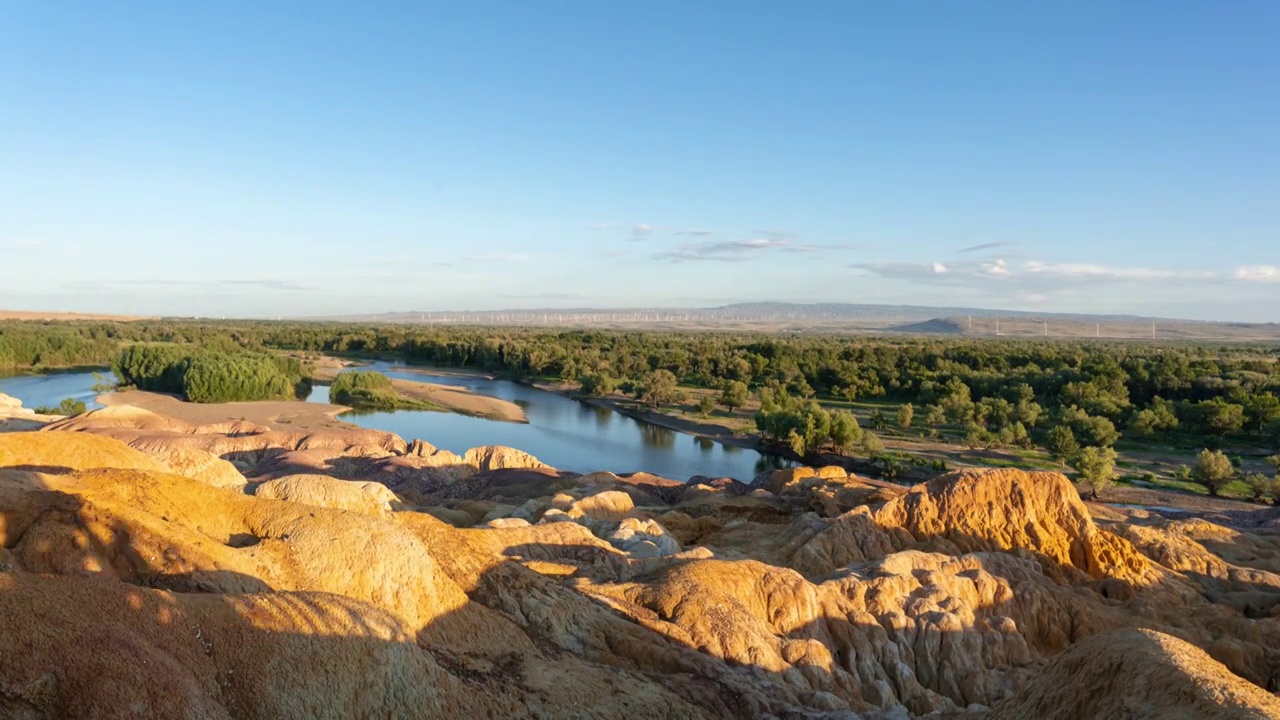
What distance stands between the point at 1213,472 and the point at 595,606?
164 feet

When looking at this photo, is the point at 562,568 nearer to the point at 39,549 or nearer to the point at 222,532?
the point at 222,532

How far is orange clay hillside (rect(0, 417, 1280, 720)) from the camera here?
867 cm


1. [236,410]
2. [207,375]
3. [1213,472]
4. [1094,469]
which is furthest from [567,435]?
[1213,472]

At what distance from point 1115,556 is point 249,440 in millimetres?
42024

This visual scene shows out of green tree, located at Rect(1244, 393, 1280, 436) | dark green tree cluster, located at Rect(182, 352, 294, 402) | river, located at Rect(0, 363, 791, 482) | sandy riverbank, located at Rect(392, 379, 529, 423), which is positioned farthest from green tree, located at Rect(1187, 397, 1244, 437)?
dark green tree cluster, located at Rect(182, 352, 294, 402)

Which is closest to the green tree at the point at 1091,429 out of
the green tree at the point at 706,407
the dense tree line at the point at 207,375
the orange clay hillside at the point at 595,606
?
the green tree at the point at 706,407

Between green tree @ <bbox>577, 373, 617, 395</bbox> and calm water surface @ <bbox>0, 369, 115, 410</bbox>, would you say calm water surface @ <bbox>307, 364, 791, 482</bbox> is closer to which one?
green tree @ <bbox>577, 373, 617, 395</bbox>

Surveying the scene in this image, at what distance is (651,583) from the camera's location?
1638 cm

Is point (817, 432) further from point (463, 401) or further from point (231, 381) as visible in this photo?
point (231, 381)

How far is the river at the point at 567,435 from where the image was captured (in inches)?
2290

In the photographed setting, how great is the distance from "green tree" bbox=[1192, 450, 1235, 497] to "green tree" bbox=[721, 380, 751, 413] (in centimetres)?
3905

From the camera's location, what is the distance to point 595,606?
1442 cm

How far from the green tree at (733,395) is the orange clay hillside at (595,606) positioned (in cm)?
5148

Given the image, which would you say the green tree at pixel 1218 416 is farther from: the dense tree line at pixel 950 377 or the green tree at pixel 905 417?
the green tree at pixel 905 417
